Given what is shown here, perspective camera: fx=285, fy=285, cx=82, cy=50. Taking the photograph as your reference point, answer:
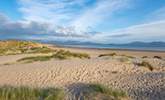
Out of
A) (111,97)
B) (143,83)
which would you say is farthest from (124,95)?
→ (143,83)

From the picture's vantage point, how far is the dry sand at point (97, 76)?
9.85 meters

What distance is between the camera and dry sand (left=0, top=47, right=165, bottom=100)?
985 cm

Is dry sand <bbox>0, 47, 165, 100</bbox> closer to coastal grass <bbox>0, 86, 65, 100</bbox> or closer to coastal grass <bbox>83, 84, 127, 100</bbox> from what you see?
coastal grass <bbox>83, 84, 127, 100</bbox>

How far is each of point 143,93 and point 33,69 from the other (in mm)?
7097

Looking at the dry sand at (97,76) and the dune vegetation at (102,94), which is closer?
the dune vegetation at (102,94)

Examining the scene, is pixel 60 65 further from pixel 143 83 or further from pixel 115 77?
pixel 143 83

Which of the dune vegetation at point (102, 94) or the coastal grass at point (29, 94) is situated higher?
the coastal grass at point (29, 94)

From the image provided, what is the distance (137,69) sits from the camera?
45.8ft

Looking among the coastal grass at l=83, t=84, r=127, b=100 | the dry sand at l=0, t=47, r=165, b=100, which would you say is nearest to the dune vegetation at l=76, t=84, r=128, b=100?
the coastal grass at l=83, t=84, r=127, b=100

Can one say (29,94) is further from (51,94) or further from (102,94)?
(102,94)

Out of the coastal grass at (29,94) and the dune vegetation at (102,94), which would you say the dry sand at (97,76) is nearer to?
the dune vegetation at (102,94)

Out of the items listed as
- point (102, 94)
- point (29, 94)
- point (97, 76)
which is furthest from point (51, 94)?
point (97, 76)

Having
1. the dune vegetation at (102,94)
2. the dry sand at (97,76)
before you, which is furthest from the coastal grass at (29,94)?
the dry sand at (97,76)

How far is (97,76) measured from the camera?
12953 millimetres
